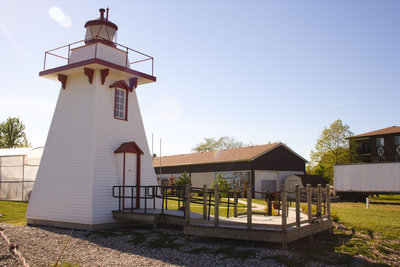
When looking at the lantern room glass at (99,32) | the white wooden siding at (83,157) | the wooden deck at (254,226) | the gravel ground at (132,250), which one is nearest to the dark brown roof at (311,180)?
the white wooden siding at (83,157)

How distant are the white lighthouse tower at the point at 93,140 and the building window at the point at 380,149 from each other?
124ft

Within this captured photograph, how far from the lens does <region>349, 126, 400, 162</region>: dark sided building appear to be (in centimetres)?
4297

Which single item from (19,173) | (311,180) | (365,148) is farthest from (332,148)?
(19,173)

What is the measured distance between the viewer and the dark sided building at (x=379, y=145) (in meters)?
43.0

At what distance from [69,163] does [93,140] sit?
5.15 ft

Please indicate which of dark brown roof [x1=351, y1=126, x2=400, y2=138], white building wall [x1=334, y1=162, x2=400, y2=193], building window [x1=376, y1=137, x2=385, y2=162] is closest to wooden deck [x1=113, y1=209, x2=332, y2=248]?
white building wall [x1=334, y1=162, x2=400, y2=193]

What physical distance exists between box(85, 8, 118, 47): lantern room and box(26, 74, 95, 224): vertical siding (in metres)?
1.93

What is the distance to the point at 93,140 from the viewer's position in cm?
1402

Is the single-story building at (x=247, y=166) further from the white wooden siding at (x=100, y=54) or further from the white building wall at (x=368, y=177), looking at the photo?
the white wooden siding at (x=100, y=54)

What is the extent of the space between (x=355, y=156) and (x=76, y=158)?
4143 centimetres

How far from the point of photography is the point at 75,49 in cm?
1575

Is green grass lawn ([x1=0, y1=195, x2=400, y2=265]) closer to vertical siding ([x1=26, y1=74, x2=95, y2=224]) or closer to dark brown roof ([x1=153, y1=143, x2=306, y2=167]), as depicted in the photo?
vertical siding ([x1=26, y1=74, x2=95, y2=224])

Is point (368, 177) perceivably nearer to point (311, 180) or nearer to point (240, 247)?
point (311, 180)

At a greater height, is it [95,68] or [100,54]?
[100,54]
